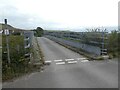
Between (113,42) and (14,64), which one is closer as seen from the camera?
(14,64)

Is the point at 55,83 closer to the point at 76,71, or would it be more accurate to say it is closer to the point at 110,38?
the point at 76,71

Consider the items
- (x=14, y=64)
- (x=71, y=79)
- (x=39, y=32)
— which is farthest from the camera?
(x=39, y=32)

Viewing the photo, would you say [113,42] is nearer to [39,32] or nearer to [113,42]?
[113,42]

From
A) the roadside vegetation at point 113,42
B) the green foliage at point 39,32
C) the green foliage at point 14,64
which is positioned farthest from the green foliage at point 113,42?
the green foliage at point 39,32

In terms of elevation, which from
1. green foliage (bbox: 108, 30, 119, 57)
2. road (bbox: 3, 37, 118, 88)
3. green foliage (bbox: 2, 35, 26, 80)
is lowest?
road (bbox: 3, 37, 118, 88)

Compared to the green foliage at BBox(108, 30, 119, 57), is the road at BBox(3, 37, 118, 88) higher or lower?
lower

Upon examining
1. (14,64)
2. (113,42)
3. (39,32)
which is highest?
(39,32)

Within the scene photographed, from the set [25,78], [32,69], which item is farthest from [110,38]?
[25,78]

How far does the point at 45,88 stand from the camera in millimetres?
6078

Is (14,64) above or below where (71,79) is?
above

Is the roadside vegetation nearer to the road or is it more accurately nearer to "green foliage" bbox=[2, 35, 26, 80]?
the road

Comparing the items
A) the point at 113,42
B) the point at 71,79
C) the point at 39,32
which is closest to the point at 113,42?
the point at 113,42

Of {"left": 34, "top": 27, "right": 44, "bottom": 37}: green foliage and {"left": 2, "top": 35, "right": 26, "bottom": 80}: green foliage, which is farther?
{"left": 34, "top": 27, "right": 44, "bottom": 37}: green foliage

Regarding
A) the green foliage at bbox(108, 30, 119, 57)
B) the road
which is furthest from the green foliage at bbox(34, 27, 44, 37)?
the road
